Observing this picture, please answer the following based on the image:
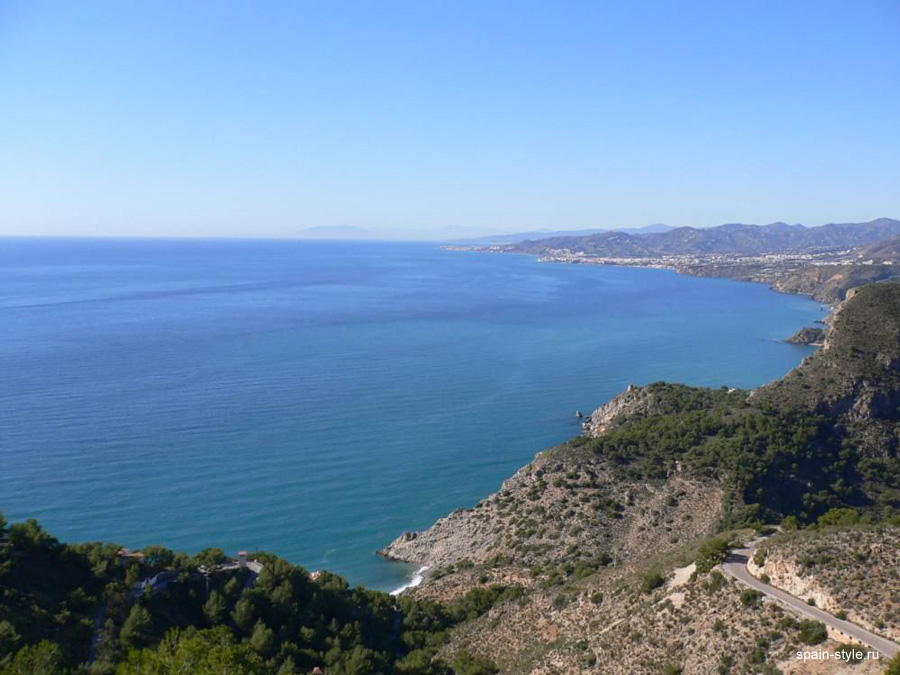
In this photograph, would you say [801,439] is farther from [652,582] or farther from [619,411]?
[652,582]

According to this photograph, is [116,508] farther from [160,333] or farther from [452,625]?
[160,333]

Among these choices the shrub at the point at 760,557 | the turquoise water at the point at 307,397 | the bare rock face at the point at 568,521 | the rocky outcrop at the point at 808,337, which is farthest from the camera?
the rocky outcrop at the point at 808,337

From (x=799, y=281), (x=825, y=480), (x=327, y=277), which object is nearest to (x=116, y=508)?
(x=825, y=480)

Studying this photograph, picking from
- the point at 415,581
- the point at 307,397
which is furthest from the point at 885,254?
the point at 415,581

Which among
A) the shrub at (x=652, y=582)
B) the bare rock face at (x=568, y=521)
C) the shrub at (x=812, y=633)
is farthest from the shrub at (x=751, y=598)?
the bare rock face at (x=568, y=521)

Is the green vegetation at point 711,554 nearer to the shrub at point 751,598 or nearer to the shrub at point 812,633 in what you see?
the shrub at point 751,598
